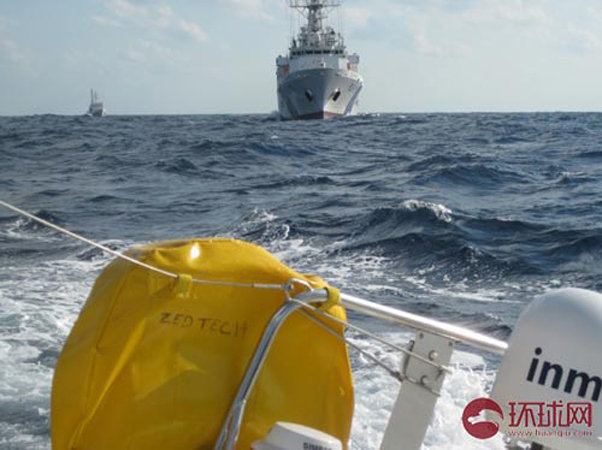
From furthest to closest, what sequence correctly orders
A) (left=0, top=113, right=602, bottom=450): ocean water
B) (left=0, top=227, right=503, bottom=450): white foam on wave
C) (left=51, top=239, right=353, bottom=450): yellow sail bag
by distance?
(left=0, top=113, right=602, bottom=450): ocean water → (left=0, top=227, right=503, bottom=450): white foam on wave → (left=51, top=239, right=353, bottom=450): yellow sail bag

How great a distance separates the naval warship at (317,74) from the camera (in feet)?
174

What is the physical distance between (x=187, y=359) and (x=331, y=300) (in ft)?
1.28

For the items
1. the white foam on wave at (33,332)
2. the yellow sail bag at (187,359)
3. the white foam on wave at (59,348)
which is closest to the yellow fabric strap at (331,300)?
the yellow sail bag at (187,359)

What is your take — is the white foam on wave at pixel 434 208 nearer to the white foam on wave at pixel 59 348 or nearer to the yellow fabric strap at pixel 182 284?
the white foam on wave at pixel 59 348

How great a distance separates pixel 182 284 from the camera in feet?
6.49

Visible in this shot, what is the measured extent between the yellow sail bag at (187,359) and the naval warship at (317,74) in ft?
167

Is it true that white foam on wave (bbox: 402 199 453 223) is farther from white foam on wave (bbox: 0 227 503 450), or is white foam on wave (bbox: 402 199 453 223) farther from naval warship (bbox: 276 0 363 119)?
naval warship (bbox: 276 0 363 119)

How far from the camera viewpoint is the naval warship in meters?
53.0

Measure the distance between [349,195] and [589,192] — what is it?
399cm

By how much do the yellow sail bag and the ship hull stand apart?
50894 mm

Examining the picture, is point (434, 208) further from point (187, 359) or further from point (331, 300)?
point (187, 359)

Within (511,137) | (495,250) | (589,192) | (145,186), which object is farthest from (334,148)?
(495,250)

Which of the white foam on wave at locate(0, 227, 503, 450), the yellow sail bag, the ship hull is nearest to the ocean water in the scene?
the white foam on wave at locate(0, 227, 503, 450)

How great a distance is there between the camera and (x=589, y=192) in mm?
13258
